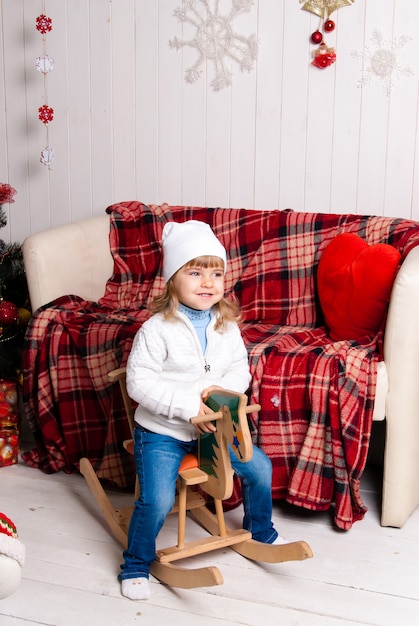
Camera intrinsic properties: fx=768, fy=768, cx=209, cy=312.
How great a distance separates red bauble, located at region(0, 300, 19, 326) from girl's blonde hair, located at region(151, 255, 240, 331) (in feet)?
3.06

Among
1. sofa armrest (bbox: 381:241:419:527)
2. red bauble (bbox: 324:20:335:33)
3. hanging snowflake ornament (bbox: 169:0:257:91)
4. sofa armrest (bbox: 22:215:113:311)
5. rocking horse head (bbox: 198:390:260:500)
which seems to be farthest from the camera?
hanging snowflake ornament (bbox: 169:0:257:91)

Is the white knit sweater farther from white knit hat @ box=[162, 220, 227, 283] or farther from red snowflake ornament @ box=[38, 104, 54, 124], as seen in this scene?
red snowflake ornament @ box=[38, 104, 54, 124]

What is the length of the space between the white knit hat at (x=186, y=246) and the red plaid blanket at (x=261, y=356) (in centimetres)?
42

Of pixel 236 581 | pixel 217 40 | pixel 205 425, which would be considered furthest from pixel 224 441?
pixel 217 40

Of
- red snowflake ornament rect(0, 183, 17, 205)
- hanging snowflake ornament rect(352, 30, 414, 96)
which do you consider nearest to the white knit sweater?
red snowflake ornament rect(0, 183, 17, 205)

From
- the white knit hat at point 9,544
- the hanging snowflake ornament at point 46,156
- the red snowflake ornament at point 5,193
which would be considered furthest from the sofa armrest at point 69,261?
the white knit hat at point 9,544

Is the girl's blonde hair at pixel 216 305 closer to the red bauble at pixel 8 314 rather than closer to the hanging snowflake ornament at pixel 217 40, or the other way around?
the red bauble at pixel 8 314

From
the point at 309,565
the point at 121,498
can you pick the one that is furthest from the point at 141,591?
the point at 121,498

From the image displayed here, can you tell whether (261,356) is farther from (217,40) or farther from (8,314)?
(217,40)

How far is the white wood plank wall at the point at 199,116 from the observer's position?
2.70m

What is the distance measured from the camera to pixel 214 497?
1.74 m

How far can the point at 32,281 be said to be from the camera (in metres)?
2.56

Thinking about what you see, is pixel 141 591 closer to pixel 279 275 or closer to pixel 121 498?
pixel 121 498

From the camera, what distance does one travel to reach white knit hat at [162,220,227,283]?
1.80m
